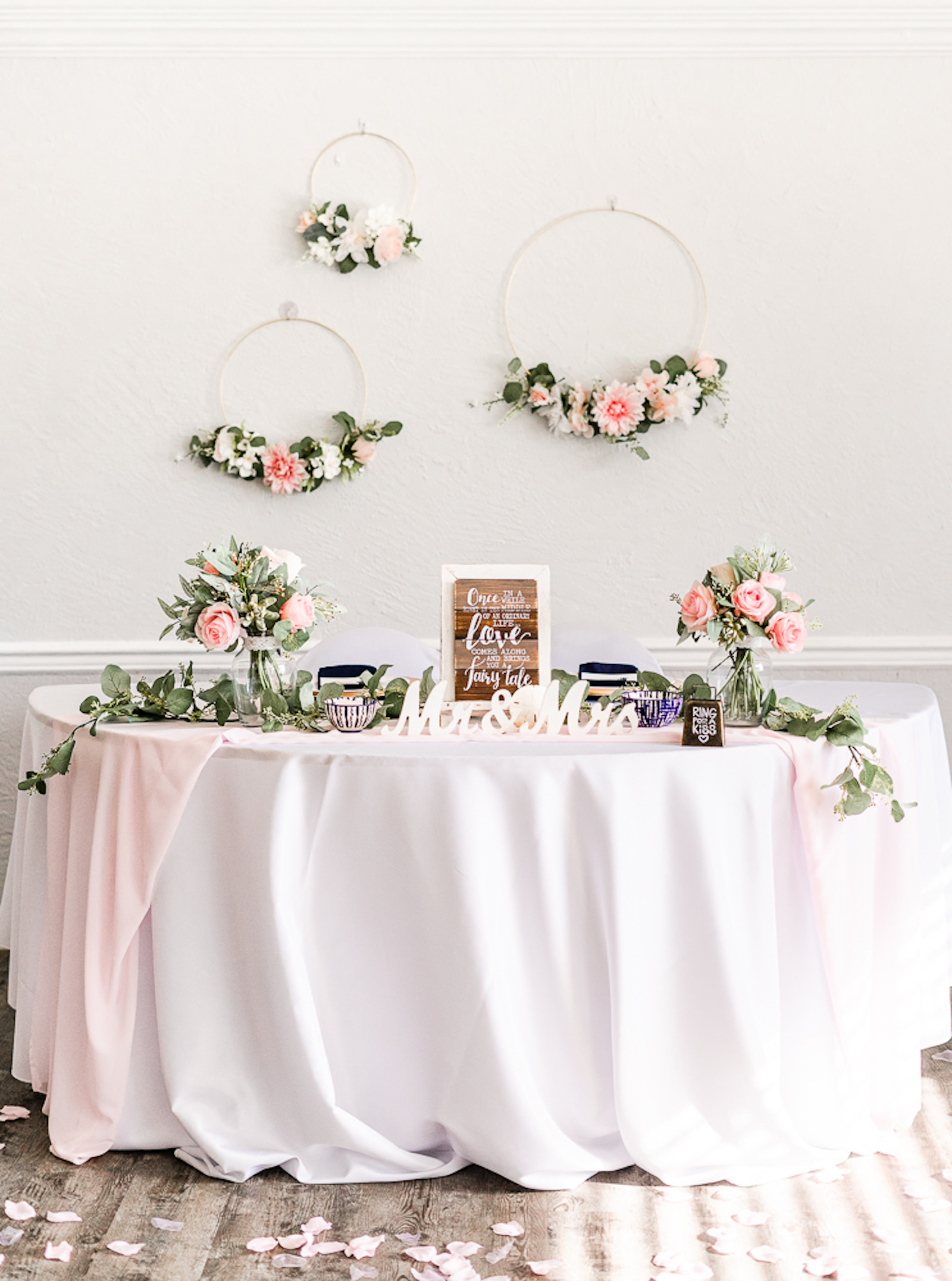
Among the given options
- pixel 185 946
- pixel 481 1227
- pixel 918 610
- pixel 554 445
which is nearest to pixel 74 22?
pixel 554 445

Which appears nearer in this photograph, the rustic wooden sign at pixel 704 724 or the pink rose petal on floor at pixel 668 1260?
the pink rose petal on floor at pixel 668 1260

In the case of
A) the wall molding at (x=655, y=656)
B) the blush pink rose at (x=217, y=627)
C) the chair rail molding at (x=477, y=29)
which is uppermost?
the chair rail molding at (x=477, y=29)

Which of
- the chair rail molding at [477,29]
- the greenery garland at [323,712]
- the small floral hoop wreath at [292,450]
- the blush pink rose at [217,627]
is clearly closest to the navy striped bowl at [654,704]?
the greenery garland at [323,712]

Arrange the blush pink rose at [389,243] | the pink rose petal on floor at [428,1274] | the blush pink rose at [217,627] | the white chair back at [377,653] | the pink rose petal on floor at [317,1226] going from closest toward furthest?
1. the pink rose petal on floor at [428,1274]
2. the pink rose petal on floor at [317,1226]
3. the blush pink rose at [217,627]
4. the white chair back at [377,653]
5. the blush pink rose at [389,243]

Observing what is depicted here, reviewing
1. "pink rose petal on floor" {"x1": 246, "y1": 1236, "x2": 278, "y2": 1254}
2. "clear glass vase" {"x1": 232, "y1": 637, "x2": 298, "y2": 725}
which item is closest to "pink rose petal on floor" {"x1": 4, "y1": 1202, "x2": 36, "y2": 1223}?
"pink rose petal on floor" {"x1": 246, "y1": 1236, "x2": 278, "y2": 1254}

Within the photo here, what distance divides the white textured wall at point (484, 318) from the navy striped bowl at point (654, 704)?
4.76 ft

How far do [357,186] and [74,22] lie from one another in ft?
3.19

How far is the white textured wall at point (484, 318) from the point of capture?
11.9ft

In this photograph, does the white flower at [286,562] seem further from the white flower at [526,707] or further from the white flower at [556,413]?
the white flower at [556,413]

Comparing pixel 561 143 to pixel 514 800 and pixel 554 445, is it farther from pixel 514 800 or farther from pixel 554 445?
pixel 514 800

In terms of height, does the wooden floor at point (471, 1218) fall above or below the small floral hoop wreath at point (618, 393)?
below

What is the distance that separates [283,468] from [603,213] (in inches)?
49.9

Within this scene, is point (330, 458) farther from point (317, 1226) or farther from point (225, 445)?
point (317, 1226)

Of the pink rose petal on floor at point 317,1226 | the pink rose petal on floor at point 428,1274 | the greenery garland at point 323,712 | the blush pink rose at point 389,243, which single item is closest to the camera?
the pink rose petal on floor at point 428,1274
